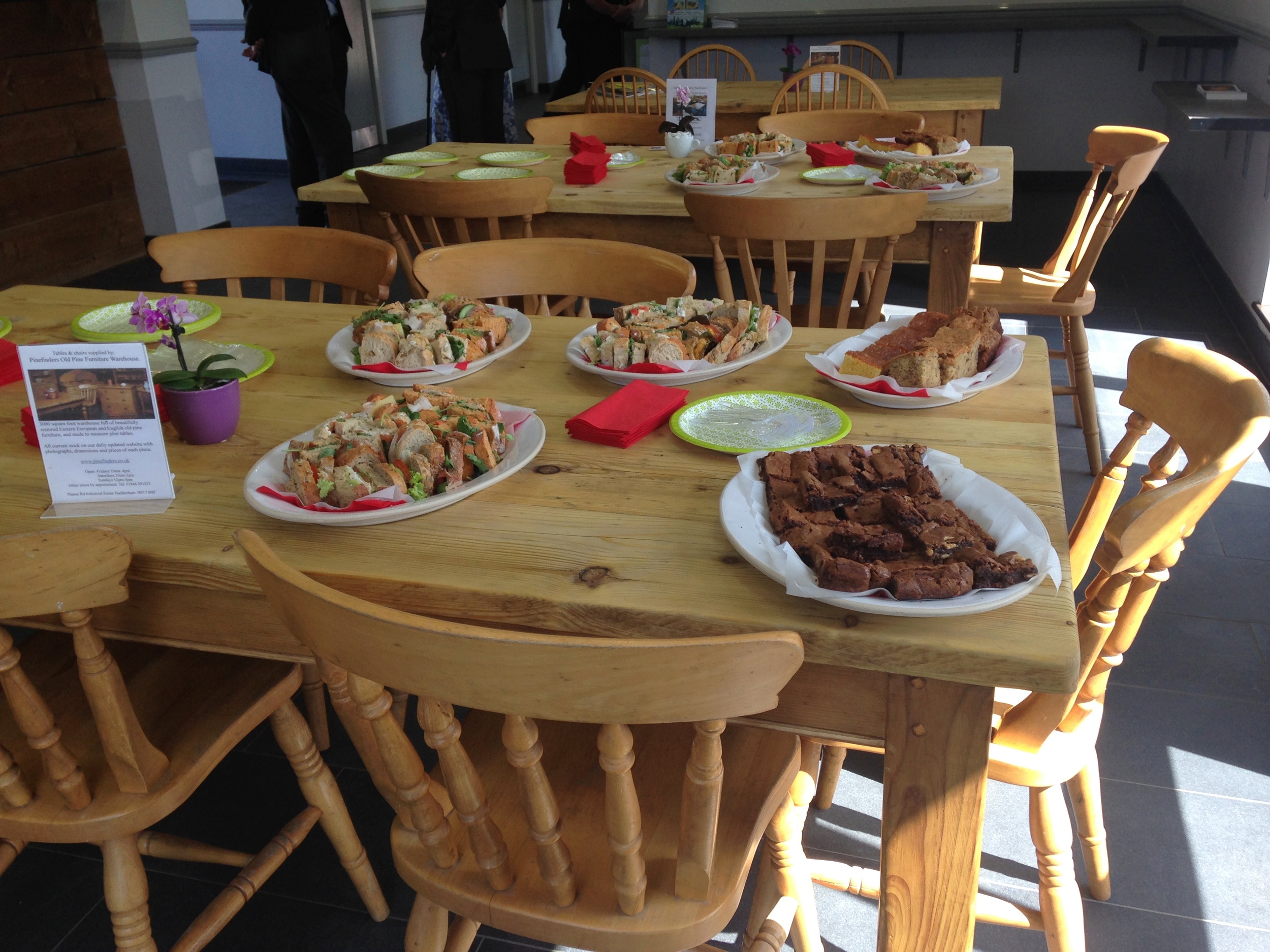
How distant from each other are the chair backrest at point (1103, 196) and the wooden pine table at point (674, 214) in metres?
0.25

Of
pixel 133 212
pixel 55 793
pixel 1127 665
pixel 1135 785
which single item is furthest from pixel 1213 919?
pixel 133 212

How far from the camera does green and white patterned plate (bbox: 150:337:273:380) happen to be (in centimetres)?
152

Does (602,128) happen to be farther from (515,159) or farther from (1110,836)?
(1110,836)

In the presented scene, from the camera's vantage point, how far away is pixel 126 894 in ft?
3.94

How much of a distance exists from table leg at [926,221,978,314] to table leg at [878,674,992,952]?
1592mm

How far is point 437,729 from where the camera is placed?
887mm

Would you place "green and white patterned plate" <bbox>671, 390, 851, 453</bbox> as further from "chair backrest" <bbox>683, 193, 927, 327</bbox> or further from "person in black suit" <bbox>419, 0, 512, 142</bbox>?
"person in black suit" <bbox>419, 0, 512, 142</bbox>

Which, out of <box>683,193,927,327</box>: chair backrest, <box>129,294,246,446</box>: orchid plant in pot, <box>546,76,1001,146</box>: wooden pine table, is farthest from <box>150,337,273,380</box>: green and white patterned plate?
<box>546,76,1001,146</box>: wooden pine table

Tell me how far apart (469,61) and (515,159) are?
7.35 ft

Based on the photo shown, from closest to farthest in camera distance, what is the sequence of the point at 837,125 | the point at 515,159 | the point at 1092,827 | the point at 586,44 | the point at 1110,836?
the point at 1092,827, the point at 1110,836, the point at 515,159, the point at 837,125, the point at 586,44

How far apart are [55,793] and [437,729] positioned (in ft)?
1.89

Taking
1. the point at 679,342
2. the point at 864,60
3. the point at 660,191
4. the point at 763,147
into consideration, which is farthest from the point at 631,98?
the point at 679,342

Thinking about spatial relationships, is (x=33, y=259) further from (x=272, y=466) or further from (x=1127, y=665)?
(x=1127, y=665)

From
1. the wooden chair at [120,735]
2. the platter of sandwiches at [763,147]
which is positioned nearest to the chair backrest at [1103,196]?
the platter of sandwiches at [763,147]
